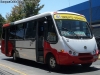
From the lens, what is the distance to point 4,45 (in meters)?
17.5

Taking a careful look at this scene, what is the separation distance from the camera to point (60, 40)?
10.3 metres

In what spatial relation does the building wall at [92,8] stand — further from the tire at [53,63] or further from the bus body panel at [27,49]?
the tire at [53,63]

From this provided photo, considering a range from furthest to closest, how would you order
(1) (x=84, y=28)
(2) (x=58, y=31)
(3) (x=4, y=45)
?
(3) (x=4, y=45) < (1) (x=84, y=28) < (2) (x=58, y=31)

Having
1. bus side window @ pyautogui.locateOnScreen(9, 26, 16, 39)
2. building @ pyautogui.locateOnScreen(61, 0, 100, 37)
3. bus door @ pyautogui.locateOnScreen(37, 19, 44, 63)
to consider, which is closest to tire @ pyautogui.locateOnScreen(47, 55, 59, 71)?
bus door @ pyautogui.locateOnScreen(37, 19, 44, 63)

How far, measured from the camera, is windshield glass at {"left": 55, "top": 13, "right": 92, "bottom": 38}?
34.6 ft

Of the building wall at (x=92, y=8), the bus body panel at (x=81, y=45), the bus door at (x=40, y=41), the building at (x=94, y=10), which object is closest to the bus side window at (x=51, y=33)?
the bus body panel at (x=81, y=45)

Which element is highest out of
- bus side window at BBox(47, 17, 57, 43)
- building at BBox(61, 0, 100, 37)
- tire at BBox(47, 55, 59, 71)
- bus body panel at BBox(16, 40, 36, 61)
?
building at BBox(61, 0, 100, 37)

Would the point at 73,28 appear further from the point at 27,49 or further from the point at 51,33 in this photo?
the point at 27,49

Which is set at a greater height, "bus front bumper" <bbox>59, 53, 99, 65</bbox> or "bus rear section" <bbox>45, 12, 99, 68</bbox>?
"bus rear section" <bbox>45, 12, 99, 68</bbox>

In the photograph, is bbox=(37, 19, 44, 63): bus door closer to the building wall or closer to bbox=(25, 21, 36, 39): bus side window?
bbox=(25, 21, 36, 39): bus side window

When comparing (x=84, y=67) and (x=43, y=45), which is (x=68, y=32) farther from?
(x=84, y=67)

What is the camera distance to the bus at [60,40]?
33.3 ft

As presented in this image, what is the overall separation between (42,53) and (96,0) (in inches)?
689

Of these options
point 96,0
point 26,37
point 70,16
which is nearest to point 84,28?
point 70,16
